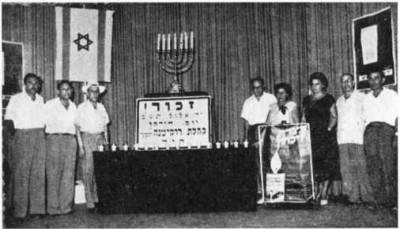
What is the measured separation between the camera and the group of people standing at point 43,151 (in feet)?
12.7

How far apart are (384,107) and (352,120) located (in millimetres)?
359

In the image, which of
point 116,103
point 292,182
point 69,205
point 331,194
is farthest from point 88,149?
point 331,194

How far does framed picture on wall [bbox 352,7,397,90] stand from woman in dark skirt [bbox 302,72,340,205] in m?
0.55

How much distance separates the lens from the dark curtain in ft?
16.6

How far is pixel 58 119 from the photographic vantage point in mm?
4008

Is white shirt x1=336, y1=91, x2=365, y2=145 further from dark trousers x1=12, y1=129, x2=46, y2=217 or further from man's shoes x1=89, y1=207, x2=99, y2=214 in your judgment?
dark trousers x1=12, y1=129, x2=46, y2=217

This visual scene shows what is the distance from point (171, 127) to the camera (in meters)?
4.38

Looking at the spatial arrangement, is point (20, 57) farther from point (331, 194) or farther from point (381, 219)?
point (381, 219)

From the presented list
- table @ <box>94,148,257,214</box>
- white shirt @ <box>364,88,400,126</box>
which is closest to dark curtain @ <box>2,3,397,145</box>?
white shirt @ <box>364,88,400,126</box>

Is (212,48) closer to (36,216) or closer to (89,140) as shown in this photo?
(89,140)

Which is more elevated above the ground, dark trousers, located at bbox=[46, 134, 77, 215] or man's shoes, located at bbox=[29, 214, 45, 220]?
dark trousers, located at bbox=[46, 134, 77, 215]

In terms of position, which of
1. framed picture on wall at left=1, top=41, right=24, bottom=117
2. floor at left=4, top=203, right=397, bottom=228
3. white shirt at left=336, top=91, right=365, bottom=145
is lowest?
floor at left=4, top=203, right=397, bottom=228

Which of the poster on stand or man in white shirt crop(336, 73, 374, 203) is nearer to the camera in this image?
the poster on stand

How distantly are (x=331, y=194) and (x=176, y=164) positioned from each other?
68.0 inches
